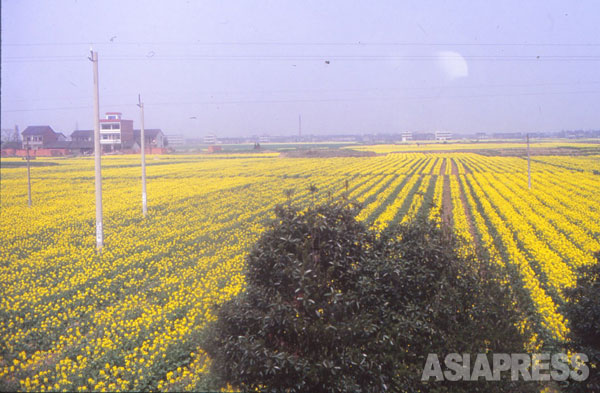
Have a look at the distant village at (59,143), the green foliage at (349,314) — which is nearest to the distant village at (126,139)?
the distant village at (59,143)

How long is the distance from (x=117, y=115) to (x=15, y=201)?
7888 mm

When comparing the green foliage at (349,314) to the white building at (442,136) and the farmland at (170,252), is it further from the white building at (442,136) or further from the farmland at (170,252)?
the white building at (442,136)

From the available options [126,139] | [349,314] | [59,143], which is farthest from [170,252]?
[59,143]

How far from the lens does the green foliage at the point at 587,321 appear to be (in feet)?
18.8

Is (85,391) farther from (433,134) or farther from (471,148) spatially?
(433,134)

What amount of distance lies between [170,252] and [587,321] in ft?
35.2

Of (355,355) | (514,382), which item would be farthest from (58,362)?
(514,382)

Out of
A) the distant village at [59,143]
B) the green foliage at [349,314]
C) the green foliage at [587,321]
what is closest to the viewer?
the green foliage at [349,314]

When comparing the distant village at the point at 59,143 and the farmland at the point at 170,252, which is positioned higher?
the distant village at the point at 59,143

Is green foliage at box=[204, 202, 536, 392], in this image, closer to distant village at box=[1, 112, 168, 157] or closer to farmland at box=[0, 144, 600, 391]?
farmland at box=[0, 144, 600, 391]

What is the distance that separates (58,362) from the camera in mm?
6766

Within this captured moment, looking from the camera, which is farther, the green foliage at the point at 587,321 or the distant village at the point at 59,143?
the distant village at the point at 59,143

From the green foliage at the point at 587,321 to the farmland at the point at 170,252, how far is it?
0.65 metres

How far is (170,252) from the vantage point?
13438 mm
